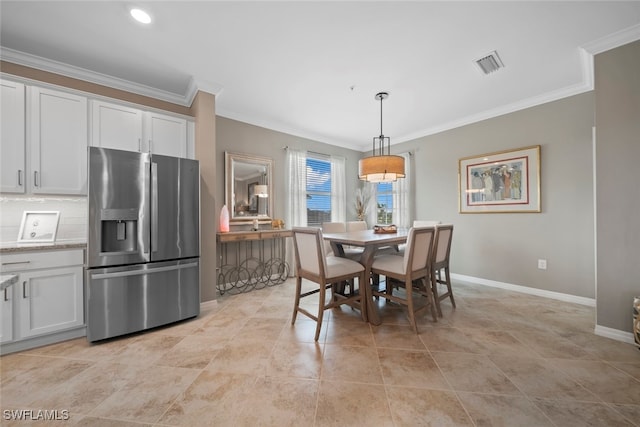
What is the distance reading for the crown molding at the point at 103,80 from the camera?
7.42 feet

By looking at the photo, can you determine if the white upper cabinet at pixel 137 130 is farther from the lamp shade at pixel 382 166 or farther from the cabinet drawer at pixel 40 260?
the lamp shade at pixel 382 166

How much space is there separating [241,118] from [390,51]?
2.42 metres

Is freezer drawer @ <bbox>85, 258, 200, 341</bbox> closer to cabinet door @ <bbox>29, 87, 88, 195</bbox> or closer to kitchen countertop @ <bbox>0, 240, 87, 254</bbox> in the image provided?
kitchen countertop @ <bbox>0, 240, 87, 254</bbox>

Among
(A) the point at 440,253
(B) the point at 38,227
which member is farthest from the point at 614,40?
(B) the point at 38,227

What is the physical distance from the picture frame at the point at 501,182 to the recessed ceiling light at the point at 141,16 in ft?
14.0

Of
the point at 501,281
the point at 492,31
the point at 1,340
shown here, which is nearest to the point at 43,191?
the point at 1,340

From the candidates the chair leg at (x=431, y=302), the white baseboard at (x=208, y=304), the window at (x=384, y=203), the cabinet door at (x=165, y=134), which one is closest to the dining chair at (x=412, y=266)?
the chair leg at (x=431, y=302)

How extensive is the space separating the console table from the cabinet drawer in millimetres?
1329

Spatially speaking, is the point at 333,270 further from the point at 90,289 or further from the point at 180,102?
the point at 180,102

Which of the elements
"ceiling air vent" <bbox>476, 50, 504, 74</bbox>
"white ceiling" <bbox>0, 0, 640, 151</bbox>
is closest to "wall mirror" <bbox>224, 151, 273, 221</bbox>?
"white ceiling" <bbox>0, 0, 640, 151</bbox>

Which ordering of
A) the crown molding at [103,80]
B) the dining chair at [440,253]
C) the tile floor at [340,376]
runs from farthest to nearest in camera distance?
the dining chair at [440,253], the crown molding at [103,80], the tile floor at [340,376]

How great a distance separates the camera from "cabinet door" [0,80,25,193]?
2049 millimetres

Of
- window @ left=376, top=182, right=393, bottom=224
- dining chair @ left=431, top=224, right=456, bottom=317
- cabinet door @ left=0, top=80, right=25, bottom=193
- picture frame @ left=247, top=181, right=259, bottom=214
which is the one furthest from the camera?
window @ left=376, top=182, right=393, bottom=224

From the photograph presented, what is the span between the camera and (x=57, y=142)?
2.25m
